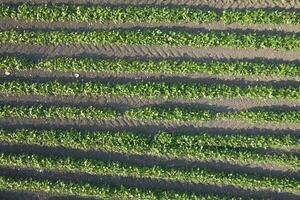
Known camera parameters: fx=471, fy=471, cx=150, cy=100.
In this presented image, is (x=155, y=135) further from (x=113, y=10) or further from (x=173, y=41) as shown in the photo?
(x=113, y=10)

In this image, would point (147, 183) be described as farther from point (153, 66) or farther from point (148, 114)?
point (153, 66)

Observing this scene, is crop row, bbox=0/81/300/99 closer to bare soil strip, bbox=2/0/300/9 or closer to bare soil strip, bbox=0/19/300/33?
bare soil strip, bbox=0/19/300/33

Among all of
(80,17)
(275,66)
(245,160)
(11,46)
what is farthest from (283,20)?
(11,46)

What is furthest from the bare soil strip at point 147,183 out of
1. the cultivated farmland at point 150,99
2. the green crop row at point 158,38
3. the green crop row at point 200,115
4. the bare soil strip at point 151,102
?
the green crop row at point 158,38

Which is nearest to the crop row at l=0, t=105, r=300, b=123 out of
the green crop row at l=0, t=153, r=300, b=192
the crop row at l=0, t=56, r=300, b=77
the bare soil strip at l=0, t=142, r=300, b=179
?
the bare soil strip at l=0, t=142, r=300, b=179

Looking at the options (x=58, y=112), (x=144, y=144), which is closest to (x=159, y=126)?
(x=144, y=144)

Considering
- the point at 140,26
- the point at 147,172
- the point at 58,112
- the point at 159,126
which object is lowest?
the point at 147,172
